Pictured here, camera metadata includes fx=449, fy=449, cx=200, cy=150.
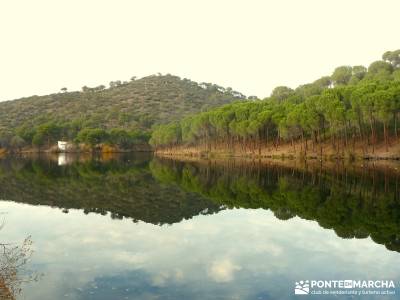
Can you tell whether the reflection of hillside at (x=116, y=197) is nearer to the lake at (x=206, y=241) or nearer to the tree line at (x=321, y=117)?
the lake at (x=206, y=241)

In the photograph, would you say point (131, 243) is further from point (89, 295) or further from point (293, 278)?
point (293, 278)

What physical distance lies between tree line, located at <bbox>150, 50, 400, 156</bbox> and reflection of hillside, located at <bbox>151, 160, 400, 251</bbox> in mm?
36836

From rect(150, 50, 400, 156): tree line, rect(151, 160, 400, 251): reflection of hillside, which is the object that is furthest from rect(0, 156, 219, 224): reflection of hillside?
rect(150, 50, 400, 156): tree line

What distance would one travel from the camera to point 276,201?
34.7 m

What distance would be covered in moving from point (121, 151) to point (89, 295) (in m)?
173

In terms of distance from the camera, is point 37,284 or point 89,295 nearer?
point 89,295

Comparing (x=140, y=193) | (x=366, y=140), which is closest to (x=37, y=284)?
(x=140, y=193)

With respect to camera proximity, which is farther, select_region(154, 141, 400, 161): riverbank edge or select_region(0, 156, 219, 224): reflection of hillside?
select_region(154, 141, 400, 161): riverbank edge
